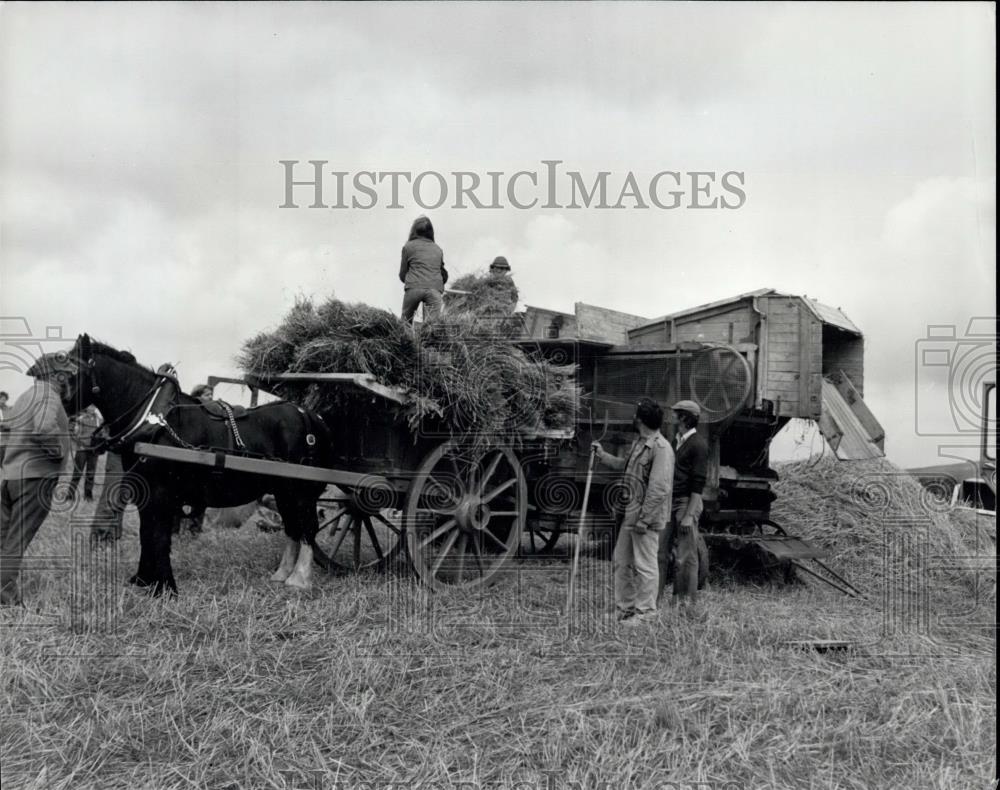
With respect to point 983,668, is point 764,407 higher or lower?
higher

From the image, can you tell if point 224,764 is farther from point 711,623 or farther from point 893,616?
point 893,616

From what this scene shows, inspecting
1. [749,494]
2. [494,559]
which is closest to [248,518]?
[494,559]

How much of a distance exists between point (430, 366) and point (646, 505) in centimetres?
192

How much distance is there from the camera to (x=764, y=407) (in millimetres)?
7918

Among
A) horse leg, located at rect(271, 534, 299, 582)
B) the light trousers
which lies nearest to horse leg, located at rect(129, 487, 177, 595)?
horse leg, located at rect(271, 534, 299, 582)

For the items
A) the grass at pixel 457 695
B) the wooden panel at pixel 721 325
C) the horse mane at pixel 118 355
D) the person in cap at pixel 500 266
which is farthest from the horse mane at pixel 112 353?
the wooden panel at pixel 721 325

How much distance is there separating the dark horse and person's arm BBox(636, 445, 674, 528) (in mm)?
2683

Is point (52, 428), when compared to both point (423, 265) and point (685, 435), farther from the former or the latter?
point (685, 435)

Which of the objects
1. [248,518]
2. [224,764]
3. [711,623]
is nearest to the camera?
[224,764]

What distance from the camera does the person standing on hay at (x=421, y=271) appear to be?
7.46 metres

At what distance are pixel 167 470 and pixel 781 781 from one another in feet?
14.9

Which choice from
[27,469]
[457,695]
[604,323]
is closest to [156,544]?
[27,469]

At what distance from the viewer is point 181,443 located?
6.09 metres

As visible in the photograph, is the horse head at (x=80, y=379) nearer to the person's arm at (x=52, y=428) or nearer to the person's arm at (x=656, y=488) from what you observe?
the person's arm at (x=52, y=428)
